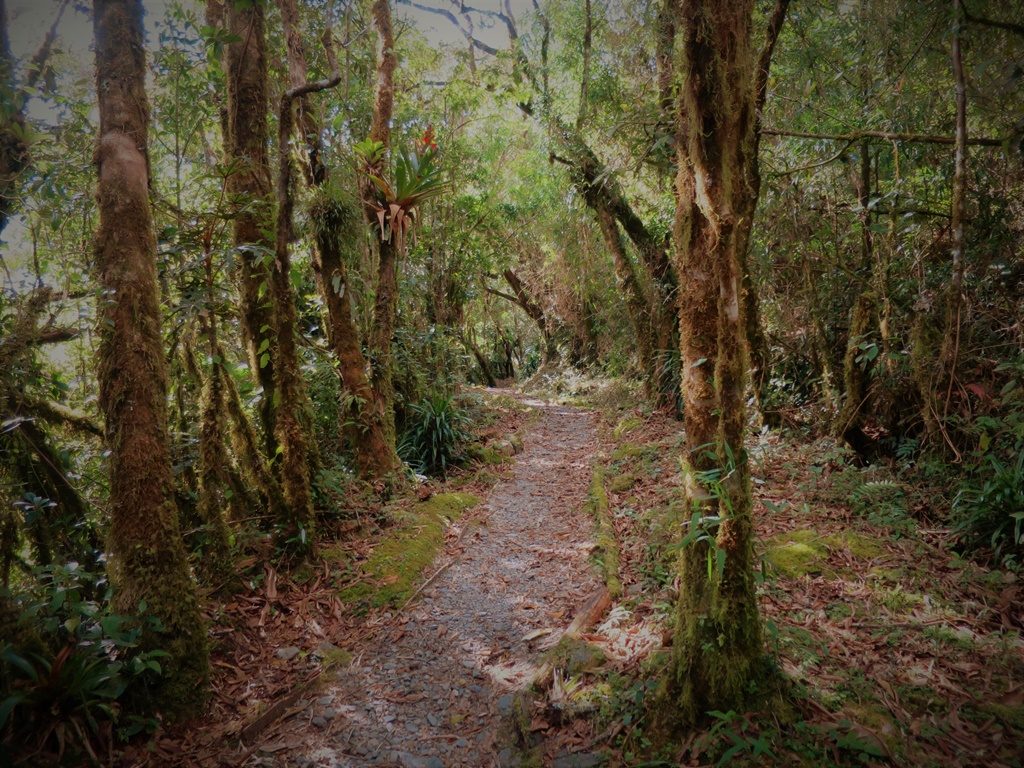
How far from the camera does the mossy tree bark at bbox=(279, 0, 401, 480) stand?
5.96 metres

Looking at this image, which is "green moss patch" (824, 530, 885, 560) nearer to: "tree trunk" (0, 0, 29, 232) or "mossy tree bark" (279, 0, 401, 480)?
"mossy tree bark" (279, 0, 401, 480)

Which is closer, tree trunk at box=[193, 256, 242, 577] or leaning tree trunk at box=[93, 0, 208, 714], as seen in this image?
leaning tree trunk at box=[93, 0, 208, 714]

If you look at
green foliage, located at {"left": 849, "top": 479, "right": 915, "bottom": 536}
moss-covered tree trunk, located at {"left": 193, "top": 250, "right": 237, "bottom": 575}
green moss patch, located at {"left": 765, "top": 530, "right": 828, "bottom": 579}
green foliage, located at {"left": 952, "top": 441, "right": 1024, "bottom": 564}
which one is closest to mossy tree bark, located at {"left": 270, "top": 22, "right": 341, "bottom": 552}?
moss-covered tree trunk, located at {"left": 193, "top": 250, "right": 237, "bottom": 575}

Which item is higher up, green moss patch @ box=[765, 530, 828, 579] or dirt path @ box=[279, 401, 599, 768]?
green moss patch @ box=[765, 530, 828, 579]

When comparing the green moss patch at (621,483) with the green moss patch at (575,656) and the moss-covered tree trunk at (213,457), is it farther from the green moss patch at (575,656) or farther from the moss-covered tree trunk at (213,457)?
the moss-covered tree trunk at (213,457)

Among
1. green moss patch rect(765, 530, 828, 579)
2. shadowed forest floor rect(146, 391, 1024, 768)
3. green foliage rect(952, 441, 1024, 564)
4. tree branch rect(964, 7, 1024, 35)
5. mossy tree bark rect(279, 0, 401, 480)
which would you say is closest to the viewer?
shadowed forest floor rect(146, 391, 1024, 768)

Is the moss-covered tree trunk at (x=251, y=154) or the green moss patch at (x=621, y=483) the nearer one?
the moss-covered tree trunk at (x=251, y=154)

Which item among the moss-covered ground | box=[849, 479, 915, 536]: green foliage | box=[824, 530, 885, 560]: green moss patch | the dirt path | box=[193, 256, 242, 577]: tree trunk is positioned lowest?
the dirt path

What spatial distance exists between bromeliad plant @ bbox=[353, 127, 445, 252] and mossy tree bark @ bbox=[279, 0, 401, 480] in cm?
72

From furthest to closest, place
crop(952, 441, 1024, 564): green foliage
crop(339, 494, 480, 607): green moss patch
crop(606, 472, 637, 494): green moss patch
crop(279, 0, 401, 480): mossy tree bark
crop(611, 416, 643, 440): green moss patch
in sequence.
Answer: crop(611, 416, 643, 440): green moss patch < crop(606, 472, 637, 494): green moss patch < crop(279, 0, 401, 480): mossy tree bark < crop(339, 494, 480, 607): green moss patch < crop(952, 441, 1024, 564): green foliage

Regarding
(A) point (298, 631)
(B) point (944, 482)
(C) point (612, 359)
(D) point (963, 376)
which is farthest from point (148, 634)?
(C) point (612, 359)

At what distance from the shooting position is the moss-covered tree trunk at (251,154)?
443cm

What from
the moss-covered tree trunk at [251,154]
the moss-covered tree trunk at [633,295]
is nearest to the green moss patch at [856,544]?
the moss-covered tree trunk at [251,154]

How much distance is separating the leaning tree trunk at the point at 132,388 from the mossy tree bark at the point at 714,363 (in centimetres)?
287
